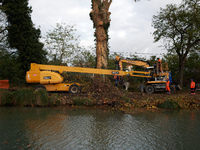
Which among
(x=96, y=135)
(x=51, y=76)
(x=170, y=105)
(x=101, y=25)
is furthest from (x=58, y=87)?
(x=96, y=135)

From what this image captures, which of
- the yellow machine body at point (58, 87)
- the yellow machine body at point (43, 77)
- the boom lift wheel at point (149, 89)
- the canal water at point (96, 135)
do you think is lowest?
the canal water at point (96, 135)

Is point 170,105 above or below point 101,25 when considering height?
below

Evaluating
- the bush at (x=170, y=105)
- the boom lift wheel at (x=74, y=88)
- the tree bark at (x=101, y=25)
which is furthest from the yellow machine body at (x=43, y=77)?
the bush at (x=170, y=105)

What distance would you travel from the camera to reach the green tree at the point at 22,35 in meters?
17.5

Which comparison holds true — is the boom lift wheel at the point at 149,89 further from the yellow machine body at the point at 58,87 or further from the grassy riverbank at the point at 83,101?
the yellow machine body at the point at 58,87

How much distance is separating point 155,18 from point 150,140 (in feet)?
57.6

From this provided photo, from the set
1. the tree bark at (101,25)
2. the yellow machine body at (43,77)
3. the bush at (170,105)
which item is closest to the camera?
the bush at (170,105)

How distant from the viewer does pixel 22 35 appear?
1777 cm

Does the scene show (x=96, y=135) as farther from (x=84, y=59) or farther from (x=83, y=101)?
(x=84, y=59)

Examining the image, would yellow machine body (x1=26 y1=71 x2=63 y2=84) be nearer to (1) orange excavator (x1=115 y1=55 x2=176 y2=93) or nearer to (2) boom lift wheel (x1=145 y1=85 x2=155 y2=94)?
(1) orange excavator (x1=115 y1=55 x2=176 y2=93)

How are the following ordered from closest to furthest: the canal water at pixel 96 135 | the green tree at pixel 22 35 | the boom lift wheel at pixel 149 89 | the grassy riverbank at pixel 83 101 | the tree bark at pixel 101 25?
the canal water at pixel 96 135, the grassy riverbank at pixel 83 101, the tree bark at pixel 101 25, the boom lift wheel at pixel 149 89, the green tree at pixel 22 35

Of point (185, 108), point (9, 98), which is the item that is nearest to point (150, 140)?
point (185, 108)

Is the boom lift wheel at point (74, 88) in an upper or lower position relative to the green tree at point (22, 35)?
lower

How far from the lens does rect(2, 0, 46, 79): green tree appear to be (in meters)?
17.5
